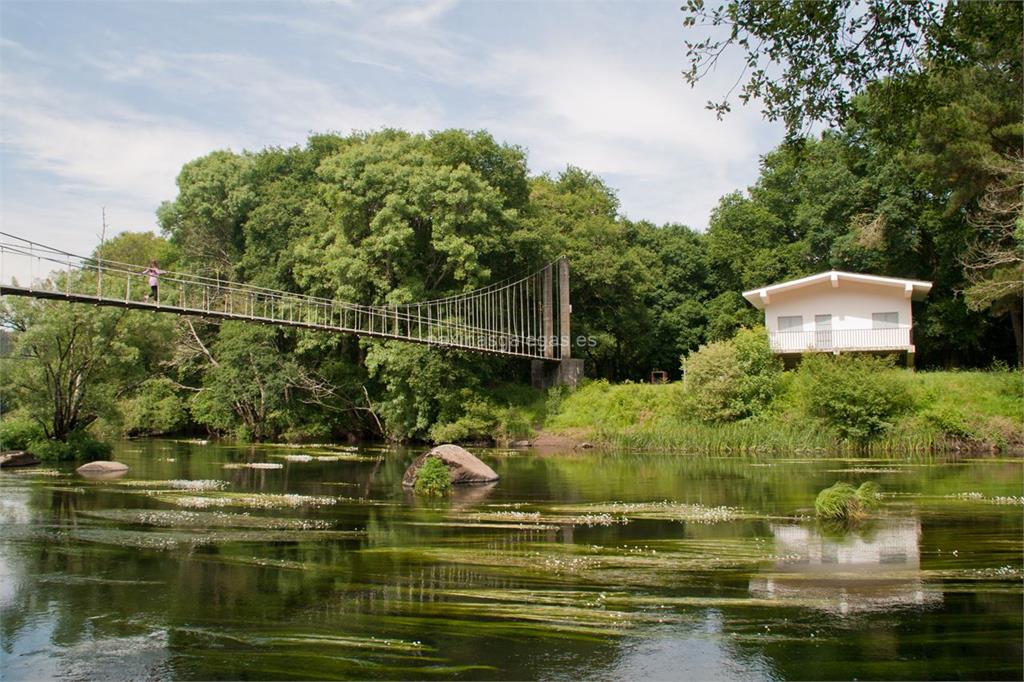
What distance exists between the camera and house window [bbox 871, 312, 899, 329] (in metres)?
31.8

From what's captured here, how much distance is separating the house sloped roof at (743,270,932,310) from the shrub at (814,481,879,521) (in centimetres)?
1969

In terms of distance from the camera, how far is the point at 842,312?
32469 mm

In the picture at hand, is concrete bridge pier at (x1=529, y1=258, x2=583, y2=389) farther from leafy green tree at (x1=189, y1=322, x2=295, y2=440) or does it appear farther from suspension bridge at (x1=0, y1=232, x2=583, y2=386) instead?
leafy green tree at (x1=189, y1=322, x2=295, y2=440)

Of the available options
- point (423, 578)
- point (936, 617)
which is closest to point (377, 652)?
point (423, 578)

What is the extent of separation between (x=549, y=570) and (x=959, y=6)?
6.80 meters

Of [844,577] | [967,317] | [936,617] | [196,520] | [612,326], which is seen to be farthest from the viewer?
[612,326]

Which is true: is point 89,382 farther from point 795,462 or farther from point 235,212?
point 795,462

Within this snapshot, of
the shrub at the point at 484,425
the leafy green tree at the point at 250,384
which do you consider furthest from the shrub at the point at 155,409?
the shrub at the point at 484,425

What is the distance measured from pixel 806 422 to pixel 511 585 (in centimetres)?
2041

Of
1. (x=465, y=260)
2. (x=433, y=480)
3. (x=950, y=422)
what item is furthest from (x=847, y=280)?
(x=433, y=480)

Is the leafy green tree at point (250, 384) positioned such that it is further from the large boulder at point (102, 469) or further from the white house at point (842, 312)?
the white house at point (842, 312)

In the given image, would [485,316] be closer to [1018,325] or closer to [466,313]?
[466,313]

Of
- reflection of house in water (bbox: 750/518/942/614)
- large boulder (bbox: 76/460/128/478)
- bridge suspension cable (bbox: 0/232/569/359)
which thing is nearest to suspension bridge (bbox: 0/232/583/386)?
bridge suspension cable (bbox: 0/232/569/359)

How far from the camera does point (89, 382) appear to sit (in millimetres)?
26578
